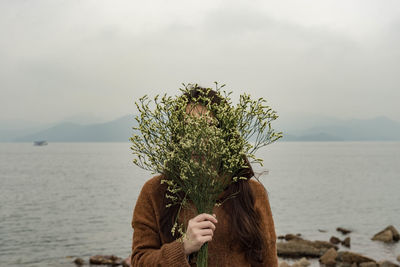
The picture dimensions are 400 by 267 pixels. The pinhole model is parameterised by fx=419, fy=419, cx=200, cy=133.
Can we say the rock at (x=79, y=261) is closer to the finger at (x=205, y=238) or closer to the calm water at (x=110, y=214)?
the calm water at (x=110, y=214)

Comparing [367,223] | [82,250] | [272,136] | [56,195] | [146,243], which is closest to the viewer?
[272,136]

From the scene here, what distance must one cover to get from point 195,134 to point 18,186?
79.3m

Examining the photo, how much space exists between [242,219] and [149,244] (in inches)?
30.6

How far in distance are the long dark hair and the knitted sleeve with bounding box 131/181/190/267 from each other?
0.10 metres

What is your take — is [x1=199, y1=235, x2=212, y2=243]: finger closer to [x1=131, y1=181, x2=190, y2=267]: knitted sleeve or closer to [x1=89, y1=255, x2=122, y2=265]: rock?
[x1=131, y1=181, x2=190, y2=267]: knitted sleeve

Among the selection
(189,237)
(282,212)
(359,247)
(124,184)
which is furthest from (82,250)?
(124,184)

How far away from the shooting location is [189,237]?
9.14ft

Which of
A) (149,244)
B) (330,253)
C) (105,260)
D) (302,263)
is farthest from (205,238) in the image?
(105,260)

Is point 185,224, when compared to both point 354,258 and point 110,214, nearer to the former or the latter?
point 354,258

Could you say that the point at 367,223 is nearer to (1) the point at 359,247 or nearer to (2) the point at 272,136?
(1) the point at 359,247

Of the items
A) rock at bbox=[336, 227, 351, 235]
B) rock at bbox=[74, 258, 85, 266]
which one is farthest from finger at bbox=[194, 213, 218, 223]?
rock at bbox=[336, 227, 351, 235]

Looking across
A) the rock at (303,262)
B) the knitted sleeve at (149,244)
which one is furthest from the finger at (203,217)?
the rock at (303,262)

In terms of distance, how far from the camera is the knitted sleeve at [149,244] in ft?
9.64

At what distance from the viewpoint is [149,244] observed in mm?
3326
